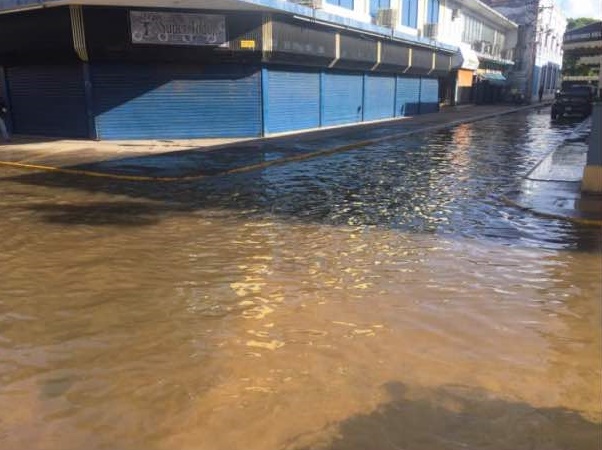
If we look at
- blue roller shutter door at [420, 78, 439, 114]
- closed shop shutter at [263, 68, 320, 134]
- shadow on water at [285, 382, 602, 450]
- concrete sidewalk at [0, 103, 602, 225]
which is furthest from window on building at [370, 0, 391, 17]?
shadow on water at [285, 382, 602, 450]

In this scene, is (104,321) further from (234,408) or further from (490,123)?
(490,123)

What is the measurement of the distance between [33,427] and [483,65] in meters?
56.3

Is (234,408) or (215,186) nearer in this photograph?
(234,408)

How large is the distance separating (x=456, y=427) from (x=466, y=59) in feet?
146

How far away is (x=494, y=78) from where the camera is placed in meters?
54.5

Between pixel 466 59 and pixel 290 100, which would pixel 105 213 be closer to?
pixel 290 100

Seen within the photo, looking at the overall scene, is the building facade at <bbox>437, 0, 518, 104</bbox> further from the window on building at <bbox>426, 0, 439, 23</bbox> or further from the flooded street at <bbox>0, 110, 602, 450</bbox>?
the flooded street at <bbox>0, 110, 602, 450</bbox>

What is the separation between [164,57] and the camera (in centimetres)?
2009

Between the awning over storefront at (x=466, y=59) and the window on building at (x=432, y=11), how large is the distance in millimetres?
4131

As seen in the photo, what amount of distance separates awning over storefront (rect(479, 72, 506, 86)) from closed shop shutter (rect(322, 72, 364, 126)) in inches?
1047

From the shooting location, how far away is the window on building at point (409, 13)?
33669 millimetres

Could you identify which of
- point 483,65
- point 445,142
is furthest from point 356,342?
point 483,65

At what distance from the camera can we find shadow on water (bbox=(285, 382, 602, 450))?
133 inches

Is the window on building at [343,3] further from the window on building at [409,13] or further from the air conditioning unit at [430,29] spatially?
the air conditioning unit at [430,29]
